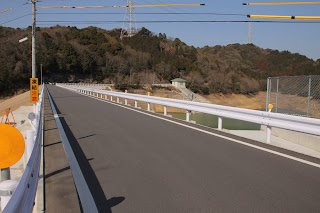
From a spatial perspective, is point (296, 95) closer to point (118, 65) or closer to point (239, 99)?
point (239, 99)

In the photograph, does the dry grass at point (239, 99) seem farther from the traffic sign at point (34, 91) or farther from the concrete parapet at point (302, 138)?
the concrete parapet at point (302, 138)

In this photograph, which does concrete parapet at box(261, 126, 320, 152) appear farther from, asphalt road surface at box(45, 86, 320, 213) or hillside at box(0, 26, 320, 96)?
hillside at box(0, 26, 320, 96)

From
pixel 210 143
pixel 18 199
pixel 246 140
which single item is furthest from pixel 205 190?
pixel 246 140

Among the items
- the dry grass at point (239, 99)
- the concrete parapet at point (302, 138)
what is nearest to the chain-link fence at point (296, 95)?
the concrete parapet at point (302, 138)

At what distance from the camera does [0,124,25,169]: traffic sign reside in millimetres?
3596

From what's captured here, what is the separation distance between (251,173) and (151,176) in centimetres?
181

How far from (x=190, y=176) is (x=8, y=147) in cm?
291

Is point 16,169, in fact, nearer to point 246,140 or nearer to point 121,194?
point 121,194

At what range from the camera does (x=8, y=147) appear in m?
3.66

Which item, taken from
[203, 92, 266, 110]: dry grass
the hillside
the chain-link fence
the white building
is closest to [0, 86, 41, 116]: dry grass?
the chain-link fence

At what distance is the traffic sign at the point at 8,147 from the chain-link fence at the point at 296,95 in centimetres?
834

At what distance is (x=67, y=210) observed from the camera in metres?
3.78

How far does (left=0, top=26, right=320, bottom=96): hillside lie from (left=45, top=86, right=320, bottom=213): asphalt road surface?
6307 centimetres

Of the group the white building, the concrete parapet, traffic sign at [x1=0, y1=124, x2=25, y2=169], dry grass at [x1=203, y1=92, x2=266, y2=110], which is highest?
the white building
